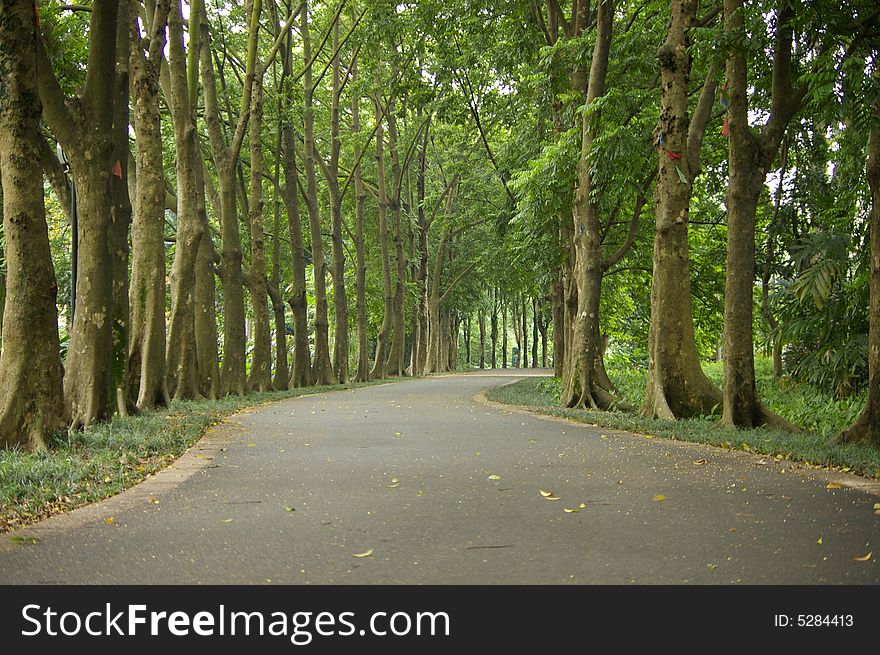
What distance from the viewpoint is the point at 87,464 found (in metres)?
7.17

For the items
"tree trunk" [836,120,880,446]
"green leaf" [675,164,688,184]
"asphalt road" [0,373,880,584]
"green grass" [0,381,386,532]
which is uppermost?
"green leaf" [675,164,688,184]

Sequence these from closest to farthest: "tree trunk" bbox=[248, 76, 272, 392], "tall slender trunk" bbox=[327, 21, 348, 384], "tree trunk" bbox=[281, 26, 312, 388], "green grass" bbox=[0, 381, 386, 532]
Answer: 1. "green grass" bbox=[0, 381, 386, 532]
2. "tree trunk" bbox=[248, 76, 272, 392]
3. "tree trunk" bbox=[281, 26, 312, 388]
4. "tall slender trunk" bbox=[327, 21, 348, 384]

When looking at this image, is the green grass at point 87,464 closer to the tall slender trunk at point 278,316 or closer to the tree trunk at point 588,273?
the tree trunk at point 588,273

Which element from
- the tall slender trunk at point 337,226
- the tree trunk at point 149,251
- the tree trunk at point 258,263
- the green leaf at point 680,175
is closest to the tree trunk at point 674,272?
the green leaf at point 680,175

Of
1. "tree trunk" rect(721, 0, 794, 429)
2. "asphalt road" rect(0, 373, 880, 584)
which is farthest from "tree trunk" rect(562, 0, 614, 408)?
"asphalt road" rect(0, 373, 880, 584)

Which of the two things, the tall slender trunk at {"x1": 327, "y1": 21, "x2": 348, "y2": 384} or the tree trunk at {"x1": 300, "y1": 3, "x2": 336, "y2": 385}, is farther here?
the tall slender trunk at {"x1": 327, "y1": 21, "x2": 348, "y2": 384}

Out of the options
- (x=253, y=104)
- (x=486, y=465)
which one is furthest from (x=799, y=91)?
(x=253, y=104)

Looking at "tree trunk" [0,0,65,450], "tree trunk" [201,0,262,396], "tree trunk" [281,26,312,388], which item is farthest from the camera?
"tree trunk" [281,26,312,388]

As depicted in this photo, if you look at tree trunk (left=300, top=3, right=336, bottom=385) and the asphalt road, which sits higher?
tree trunk (left=300, top=3, right=336, bottom=385)

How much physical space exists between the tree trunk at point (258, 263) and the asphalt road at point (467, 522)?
12.6 m

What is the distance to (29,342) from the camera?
26.6 ft

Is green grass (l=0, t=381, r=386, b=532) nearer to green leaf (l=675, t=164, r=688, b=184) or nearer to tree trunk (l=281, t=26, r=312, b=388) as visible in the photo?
green leaf (l=675, t=164, r=688, b=184)

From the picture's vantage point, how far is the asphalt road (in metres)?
4.16

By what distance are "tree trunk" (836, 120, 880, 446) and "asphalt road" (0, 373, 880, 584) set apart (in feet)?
5.24
